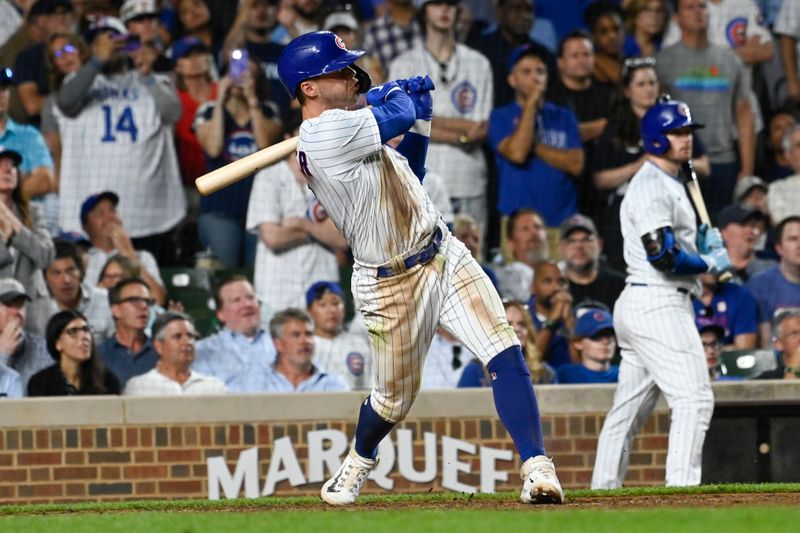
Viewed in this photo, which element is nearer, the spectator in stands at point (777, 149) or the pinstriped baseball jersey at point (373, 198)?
the pinstriped baseball jersey at point (373, 198)

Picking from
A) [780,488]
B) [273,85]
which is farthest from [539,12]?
[780,488]

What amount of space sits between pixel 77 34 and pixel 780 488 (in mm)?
6208

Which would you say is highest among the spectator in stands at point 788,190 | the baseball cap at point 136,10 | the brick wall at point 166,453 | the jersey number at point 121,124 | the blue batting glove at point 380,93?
the baseball cap at point 136,10

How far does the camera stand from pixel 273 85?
967 cm

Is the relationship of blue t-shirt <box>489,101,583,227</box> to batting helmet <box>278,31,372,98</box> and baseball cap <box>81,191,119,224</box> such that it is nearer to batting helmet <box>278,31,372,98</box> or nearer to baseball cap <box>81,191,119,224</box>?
baseball cap <box>81,191,119,224</box>

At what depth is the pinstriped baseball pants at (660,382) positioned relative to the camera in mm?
6402

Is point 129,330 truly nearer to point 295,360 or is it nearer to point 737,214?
point 295,360

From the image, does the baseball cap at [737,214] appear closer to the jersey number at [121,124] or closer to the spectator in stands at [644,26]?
Answer: the spectator in stands at [644,26]

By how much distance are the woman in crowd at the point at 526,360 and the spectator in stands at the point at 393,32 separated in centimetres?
232

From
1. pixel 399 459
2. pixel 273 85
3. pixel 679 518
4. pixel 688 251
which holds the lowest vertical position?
pixel 399 459

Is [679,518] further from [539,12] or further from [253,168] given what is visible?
[539,12]

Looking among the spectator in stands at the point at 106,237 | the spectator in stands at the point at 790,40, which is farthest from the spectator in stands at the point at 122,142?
the spectator in stands at the point at 790,40

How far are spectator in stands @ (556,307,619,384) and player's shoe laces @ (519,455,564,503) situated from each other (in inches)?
149

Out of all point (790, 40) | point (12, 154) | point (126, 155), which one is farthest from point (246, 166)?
point (790, 40)
